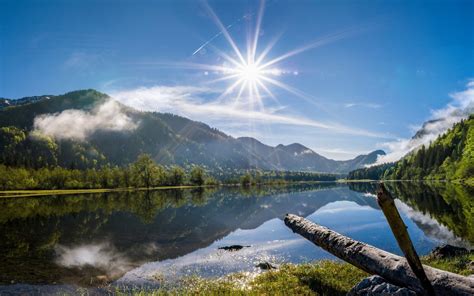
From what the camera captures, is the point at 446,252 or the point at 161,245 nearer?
the point at 446,252

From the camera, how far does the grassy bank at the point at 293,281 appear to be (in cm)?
1572

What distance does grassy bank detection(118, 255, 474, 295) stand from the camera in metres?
15.7

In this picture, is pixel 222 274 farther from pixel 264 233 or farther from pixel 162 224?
pixel 162 224

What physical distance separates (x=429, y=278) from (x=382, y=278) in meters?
1.64

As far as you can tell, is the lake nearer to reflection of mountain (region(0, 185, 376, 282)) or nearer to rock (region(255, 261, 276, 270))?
reflection of mountain (region(0, 185, 376, 282))

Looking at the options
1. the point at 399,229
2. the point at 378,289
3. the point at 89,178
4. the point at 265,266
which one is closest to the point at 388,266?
the point at 378,289

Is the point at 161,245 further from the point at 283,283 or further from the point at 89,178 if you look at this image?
the point at 89,178

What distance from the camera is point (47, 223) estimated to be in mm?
50969

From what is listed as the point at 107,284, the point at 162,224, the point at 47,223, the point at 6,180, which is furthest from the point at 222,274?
the point at 6,180

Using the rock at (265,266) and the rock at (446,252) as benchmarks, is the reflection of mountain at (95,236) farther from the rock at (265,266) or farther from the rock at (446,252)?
the rock at (446,252)

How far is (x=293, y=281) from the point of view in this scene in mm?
17297

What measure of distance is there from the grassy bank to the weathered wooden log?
1494mm

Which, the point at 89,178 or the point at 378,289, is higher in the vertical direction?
the point at 89,178

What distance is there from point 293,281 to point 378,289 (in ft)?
21.1
